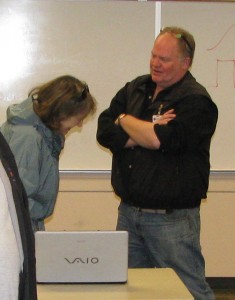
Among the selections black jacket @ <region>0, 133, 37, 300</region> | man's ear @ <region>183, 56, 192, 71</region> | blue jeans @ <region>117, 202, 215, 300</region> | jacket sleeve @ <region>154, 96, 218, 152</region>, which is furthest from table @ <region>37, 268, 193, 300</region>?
man's ear @ <region>183, 56, 192, 71</region>

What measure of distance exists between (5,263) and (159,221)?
1826 mm

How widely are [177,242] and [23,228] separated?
174 centimetres

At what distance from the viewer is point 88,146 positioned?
3941 millimetres

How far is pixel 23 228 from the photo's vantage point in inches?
40.7

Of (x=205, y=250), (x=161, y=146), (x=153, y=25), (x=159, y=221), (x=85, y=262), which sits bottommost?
(x=205, y=250)

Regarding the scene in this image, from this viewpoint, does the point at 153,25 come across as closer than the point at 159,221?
No

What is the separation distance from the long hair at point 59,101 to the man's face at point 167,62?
1.39 feet

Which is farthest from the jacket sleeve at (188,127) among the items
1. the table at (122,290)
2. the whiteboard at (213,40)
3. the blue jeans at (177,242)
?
the whiteboard at (213,40)

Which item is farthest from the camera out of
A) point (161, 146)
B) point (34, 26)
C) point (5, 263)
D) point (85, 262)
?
point (34, 26)

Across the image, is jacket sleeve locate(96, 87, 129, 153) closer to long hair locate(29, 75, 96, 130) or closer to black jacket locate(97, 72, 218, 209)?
black jacket locate(97, 72, 218, 209)

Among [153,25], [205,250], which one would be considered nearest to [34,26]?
[153,25]

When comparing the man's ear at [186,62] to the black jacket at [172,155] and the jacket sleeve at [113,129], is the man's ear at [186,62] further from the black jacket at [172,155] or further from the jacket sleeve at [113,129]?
the jacket sleeve at [113,129]

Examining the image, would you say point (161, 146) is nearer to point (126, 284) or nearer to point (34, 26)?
point (126, 284)

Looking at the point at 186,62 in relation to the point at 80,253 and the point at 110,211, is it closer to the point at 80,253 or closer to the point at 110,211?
the point at 80,253
